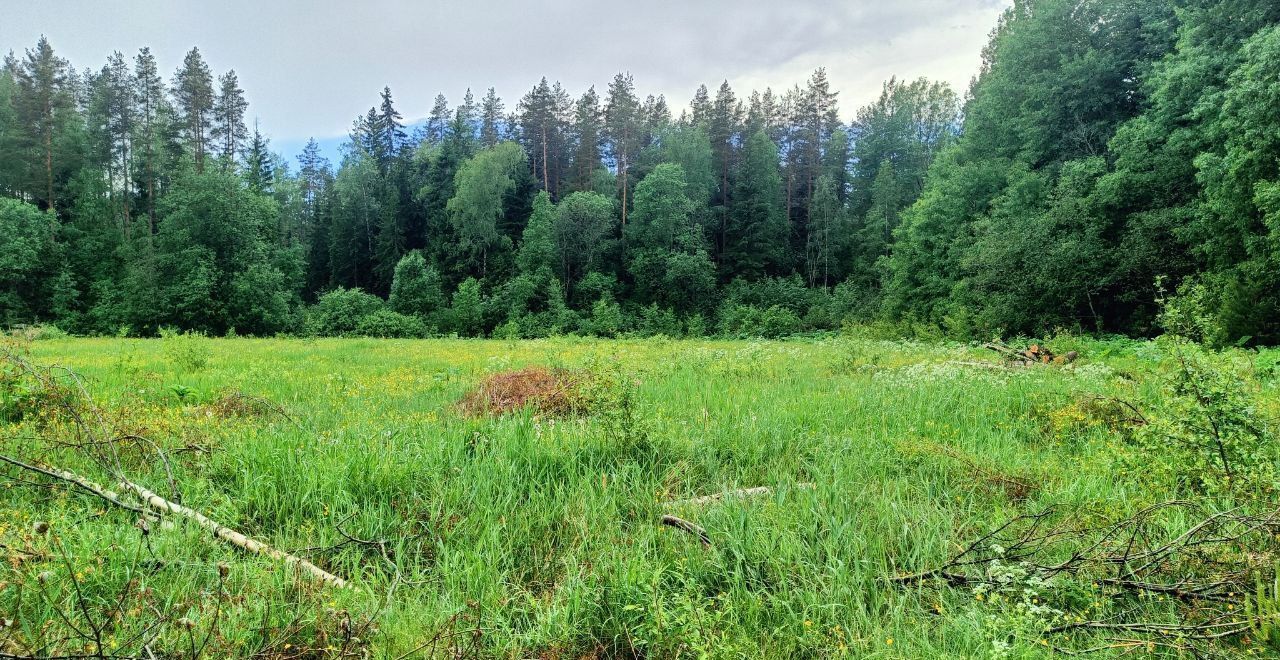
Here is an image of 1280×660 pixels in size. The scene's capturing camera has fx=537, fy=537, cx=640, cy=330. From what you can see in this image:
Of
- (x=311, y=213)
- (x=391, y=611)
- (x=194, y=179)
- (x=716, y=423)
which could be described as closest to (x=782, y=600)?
(x=391, y=611)

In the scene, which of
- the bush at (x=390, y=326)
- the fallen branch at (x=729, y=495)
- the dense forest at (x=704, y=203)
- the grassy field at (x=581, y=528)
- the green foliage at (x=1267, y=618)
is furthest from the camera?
the bush at (x=390, y=326)

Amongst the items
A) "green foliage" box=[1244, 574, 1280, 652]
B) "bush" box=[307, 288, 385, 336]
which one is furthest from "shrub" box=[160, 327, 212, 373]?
"bush" box=[307, 288, 385, 336]

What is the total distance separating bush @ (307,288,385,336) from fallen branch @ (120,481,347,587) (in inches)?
1391

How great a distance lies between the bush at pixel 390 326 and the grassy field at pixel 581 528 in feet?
103

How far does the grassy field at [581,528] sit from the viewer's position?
2.30 meters

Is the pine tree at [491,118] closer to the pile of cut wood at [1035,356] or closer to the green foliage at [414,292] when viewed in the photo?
the green foliage at [414,292]

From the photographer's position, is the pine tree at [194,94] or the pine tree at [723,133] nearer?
the pine tree at [194,94]

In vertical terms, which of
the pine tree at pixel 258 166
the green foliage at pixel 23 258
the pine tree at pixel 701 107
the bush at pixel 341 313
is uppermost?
the pine tree at pixel 701 107

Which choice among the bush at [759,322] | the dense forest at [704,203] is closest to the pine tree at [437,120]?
the dense forest at [704,203]

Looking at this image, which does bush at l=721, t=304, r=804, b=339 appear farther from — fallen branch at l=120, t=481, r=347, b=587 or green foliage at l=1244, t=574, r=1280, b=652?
green foliage at l=1244, t=574, r=1280, b=652

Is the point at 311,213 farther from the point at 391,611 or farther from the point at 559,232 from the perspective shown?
the point at 391,611

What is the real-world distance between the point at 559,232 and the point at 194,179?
83.7ft

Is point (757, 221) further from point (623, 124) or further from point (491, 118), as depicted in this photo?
point (491, 118)

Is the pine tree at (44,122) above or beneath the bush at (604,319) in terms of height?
above
